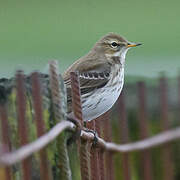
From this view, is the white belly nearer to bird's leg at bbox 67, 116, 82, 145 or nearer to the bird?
the bird

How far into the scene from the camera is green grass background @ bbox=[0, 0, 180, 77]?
14.2 metres

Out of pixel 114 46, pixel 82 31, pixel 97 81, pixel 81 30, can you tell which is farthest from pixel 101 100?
pixel 81 30

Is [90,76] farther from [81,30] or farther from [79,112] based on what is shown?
[81,30]

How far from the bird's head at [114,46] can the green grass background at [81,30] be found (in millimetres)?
5464

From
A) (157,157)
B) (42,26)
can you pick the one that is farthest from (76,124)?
(42,26)

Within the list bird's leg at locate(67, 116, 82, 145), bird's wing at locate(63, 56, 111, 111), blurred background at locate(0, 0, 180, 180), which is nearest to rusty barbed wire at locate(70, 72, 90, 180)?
bird's leg at locate(67, 116, 82, 145)

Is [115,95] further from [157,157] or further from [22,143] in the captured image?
[22,143]

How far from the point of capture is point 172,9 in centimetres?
1909

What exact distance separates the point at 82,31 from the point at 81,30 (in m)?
0.13

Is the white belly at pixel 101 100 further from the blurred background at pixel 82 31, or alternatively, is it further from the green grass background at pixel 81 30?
the green grass background at pixel 81 30

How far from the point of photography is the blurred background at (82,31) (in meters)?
13.8

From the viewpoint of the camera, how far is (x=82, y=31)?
16406mm

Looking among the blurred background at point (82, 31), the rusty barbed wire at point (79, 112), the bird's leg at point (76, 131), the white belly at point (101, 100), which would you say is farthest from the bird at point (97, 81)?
the blurred background at point (82, 31)

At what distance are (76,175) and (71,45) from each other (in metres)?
11.9
